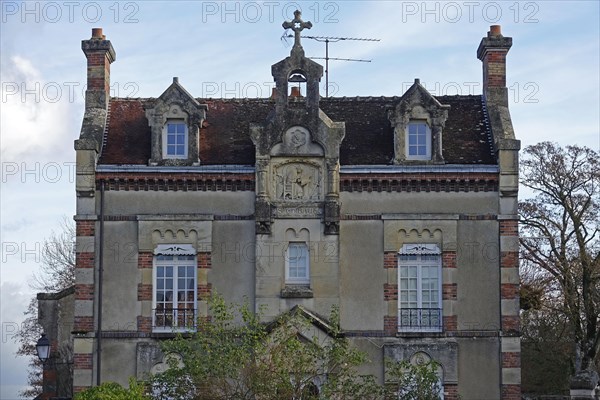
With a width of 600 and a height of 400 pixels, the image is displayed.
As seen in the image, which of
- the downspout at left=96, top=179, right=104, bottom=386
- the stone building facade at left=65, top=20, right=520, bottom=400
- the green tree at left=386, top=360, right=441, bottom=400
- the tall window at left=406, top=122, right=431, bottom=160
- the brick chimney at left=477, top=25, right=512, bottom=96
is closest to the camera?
the green tree at left=386, top=360, right=441, bottom=400

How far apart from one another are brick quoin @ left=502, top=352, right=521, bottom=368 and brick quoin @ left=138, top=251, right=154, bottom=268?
9260 millimetres

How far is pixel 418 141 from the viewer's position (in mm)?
33406

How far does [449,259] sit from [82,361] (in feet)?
31.6

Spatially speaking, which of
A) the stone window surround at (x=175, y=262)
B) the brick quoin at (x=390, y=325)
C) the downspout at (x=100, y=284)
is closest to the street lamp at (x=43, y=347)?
the downspout at (x=100, y=284)

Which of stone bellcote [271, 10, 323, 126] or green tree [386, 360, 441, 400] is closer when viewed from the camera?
green tree [386, 360, 441, 400]

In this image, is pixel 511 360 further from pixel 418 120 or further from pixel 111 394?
pixel 111 394

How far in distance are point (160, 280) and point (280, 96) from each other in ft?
18.6

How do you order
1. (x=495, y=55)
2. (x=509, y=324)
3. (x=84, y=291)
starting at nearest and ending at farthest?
(x=509, y=324) → (x=84, y=291) → (x=495, y=55)

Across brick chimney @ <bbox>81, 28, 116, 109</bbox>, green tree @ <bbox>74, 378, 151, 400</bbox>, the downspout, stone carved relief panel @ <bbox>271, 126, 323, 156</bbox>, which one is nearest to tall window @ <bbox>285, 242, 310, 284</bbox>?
stone carved relief panel @ <bbox>271, 126, 323, 156</bbox>

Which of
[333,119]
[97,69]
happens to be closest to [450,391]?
[333,119]

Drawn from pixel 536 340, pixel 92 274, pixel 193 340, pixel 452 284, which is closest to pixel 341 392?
pixel 193 340

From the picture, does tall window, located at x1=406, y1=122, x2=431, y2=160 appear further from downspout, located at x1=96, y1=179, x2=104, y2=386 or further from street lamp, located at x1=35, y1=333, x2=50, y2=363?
street lamp, located at x1=35, y1=333, x2=50, y2=363

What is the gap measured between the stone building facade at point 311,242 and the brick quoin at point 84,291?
0.12 feet

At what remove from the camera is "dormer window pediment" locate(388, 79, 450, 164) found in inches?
1304
